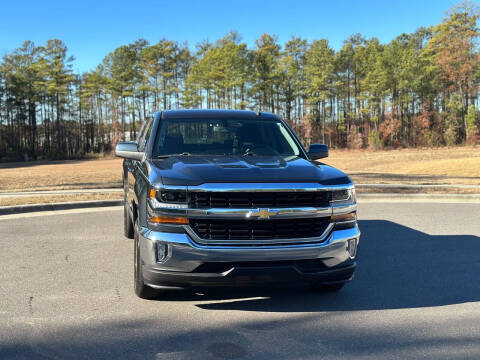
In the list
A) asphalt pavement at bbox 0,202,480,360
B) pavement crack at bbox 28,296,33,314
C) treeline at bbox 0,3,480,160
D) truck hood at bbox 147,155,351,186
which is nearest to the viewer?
asphalt pavement at bbox 0,202,480,360

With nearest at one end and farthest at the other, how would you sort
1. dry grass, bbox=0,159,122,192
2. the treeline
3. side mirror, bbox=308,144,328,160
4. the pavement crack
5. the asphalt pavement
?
the asphalt pavement < the pavement crack < side mirror, bbox=308,144,328,160 < dry grass, bbox=0,159,122,192 < the treeline

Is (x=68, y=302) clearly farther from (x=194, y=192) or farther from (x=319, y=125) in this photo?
(x=319, y=125)

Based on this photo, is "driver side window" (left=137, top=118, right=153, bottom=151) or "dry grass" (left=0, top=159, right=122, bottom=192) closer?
"driver side window" (left=137, top=118, right=153, bottom=151)

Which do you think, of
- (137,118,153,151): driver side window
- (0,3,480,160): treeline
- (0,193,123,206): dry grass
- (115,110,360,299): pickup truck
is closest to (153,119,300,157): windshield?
(137,118,153,151): driver side window

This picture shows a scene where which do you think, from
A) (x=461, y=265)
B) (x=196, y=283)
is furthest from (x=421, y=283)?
(x=196, y=283)

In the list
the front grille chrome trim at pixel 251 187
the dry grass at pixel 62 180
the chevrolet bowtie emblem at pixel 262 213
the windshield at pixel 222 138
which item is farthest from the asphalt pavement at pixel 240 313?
the dry grass at pixel 62 180

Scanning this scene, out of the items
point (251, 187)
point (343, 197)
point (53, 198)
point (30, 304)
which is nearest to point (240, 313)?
point (251, 187)

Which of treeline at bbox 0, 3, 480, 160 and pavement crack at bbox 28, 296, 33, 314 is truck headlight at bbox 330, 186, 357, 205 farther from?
treeline at bbox 0, 3, 480, 160

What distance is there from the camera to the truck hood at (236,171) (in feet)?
13.7

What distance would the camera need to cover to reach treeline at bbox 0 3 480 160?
6969 centimetres

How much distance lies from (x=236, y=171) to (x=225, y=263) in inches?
32.7

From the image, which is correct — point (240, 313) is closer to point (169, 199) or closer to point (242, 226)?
point (242, 226)

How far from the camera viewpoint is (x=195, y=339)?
3.82 metres

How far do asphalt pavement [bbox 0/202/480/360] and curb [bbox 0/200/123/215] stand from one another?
4.20 metres
